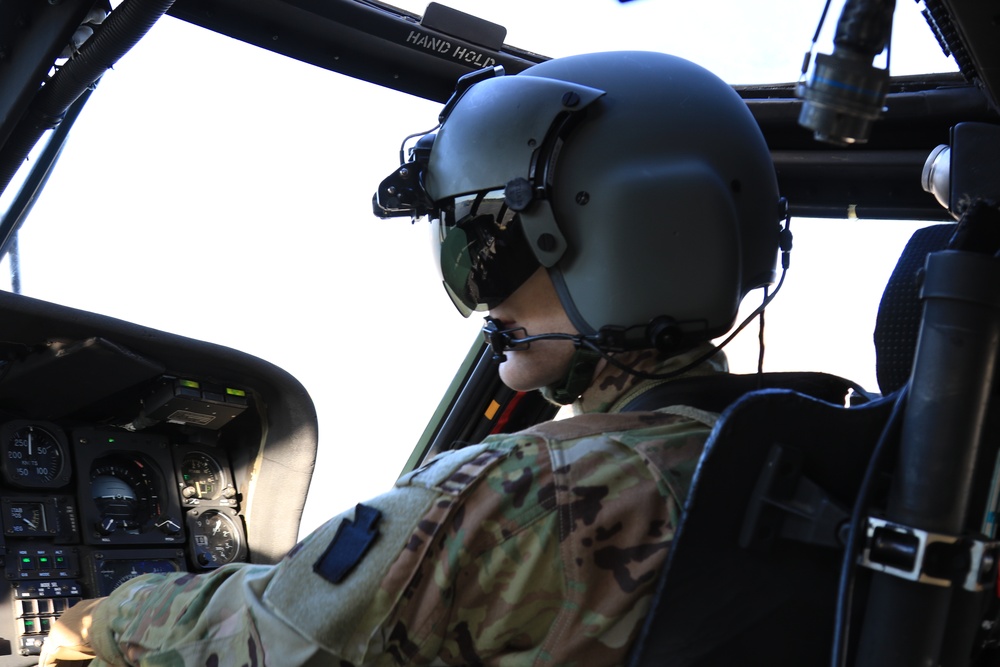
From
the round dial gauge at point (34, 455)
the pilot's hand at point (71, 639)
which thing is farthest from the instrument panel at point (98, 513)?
the pilot's hand at point (71, 639)

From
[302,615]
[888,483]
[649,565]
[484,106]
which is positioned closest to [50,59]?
[484,106]

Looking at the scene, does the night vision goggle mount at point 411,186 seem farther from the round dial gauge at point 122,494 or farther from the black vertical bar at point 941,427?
the round dial gauge at point 122,494

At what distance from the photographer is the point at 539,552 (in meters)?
1.03

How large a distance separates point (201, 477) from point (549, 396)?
3.86ft

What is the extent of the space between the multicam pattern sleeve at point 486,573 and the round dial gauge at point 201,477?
4.01ft

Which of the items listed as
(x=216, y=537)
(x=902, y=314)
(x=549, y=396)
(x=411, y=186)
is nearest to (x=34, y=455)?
(x=216, y=537)

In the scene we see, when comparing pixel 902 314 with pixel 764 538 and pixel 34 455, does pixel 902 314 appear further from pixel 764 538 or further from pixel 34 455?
pixel 34 455

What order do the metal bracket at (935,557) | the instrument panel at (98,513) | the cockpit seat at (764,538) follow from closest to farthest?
the metal bracket at (935,557) < the cockpit seat at (764,538) < the instrument panel at (98,513)

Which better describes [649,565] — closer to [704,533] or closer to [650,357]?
[704,533]

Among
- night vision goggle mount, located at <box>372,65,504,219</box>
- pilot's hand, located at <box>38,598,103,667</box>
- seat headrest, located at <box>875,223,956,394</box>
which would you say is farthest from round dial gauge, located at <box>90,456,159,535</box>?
seat headrest, located at <box>875,223,956,394</box>

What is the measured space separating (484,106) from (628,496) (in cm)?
66

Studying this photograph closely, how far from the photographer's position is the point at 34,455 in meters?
2.03

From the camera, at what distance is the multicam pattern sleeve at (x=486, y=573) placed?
102 cm

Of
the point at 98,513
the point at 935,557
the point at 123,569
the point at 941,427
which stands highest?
the point at 941,427
